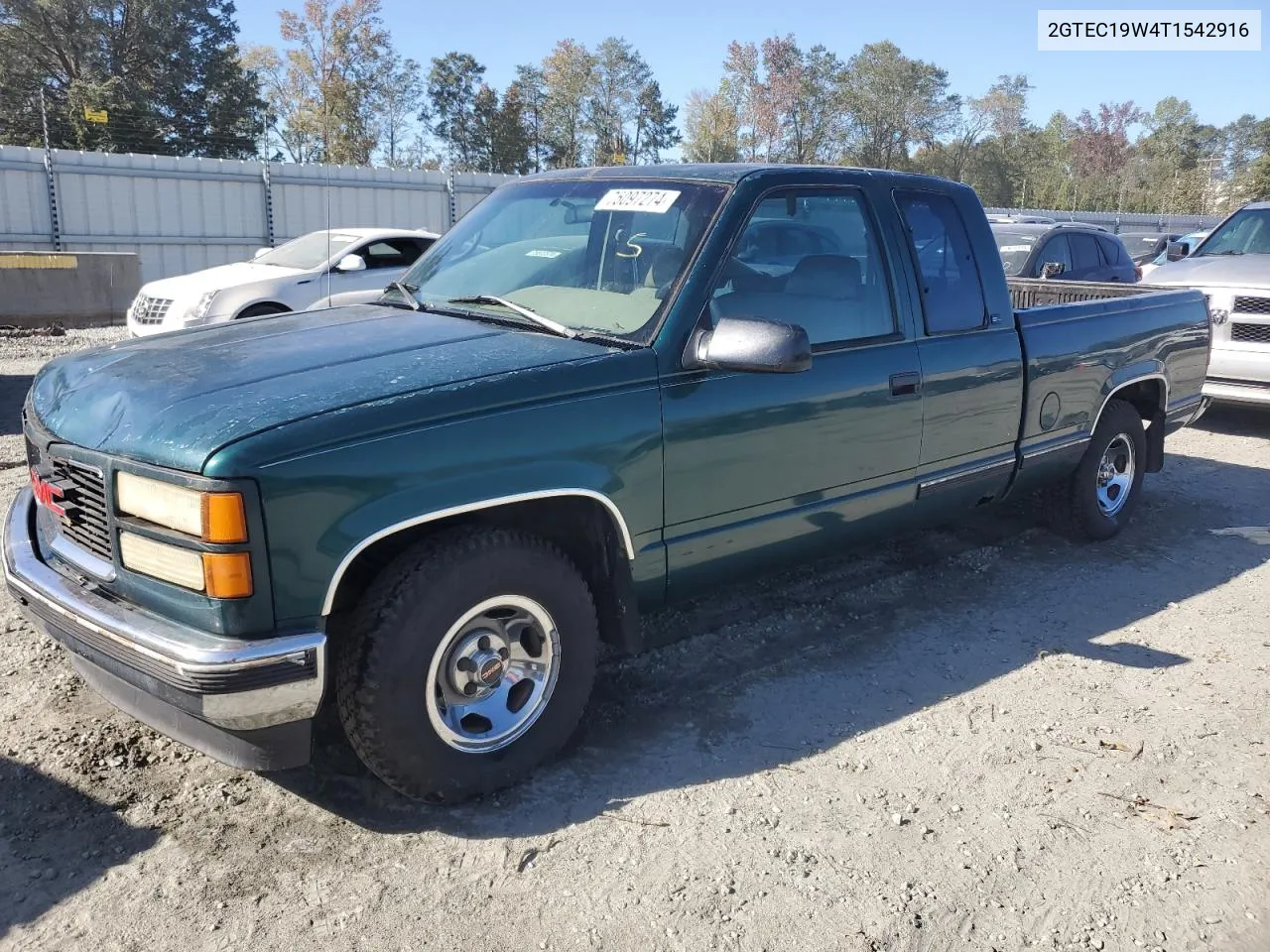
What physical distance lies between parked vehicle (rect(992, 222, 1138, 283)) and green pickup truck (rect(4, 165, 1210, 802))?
698 centimetres

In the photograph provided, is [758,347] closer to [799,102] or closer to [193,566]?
[193,566]

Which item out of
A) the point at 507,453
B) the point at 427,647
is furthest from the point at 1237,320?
the point at 427,647

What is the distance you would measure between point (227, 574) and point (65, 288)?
13024mm

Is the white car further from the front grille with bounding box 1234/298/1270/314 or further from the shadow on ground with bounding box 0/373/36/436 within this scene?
the front grille with bounding box 1234/298/1270/314

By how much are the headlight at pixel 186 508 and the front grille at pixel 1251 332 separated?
8.79 m

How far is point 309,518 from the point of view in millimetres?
2688

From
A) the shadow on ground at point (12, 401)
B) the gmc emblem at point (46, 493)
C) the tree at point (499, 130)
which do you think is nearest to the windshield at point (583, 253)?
the gmc emblem at point (46, 493)

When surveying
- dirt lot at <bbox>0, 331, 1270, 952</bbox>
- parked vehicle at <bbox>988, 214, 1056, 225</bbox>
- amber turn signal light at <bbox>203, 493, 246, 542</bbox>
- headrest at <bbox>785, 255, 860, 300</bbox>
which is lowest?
dirt lot at <bbox>0, 331, 1270, 952</bbox>

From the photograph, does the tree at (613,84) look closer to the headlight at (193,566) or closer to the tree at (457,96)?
the tree at (457,96)

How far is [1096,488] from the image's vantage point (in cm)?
575

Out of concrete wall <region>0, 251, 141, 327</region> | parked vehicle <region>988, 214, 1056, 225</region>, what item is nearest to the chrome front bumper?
parked vehicle <region>988, 214, 1056, 225</region>

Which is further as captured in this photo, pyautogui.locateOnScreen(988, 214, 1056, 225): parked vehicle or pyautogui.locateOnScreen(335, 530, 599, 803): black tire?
pyautogui.locateOnScreen(988, 214, 1056, 225): parked vehicle

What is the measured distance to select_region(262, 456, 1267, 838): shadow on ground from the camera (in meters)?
3.31

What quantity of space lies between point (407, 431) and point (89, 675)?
1.30 metres
